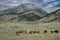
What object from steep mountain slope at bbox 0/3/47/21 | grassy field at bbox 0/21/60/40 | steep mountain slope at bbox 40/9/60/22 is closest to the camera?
grassy field at bbox 0/21/60/40

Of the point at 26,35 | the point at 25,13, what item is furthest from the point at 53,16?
the point at 26,35

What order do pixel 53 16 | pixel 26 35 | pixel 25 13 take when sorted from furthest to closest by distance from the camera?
pixel 25 13
pixel 53 16
pixel 26 35

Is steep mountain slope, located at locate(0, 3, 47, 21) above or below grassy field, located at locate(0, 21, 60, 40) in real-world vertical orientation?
above

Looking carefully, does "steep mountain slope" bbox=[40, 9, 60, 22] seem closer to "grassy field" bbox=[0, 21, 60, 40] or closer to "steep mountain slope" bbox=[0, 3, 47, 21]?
"steep mountain slope" bbox=[0, 3, 47, 21]

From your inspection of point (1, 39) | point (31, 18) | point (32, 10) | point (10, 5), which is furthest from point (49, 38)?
point (10, 5)

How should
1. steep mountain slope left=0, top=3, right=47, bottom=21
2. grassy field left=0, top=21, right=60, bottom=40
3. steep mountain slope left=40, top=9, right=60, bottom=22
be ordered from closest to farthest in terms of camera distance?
grassy field left=0, top=21, right=60, bottom=40, steep mountain slope left=40, top=9, right=60, bottom=22, steep mountain slope left=0, top=3, right=47, bottom=21

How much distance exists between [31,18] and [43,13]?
13.2 feet

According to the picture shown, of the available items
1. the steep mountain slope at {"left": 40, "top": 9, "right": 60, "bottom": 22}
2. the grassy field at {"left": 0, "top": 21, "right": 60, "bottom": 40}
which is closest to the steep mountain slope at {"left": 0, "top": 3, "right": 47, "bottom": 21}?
the steep mountain slope at {"left": 40, "top": 9, "right": 60, "bottom": 22}

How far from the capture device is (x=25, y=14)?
47844 mm

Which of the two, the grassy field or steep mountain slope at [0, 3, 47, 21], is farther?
steep mountain slope at [0, 3, 47, 21]

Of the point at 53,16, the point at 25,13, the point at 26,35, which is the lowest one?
the point at 53,16

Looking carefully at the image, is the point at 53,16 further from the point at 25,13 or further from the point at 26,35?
the point at 26,35

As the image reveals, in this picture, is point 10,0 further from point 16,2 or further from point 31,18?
point 31,18

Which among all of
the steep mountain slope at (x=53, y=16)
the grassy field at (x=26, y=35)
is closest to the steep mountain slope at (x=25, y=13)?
the steep mountain slope at (x=53, y=16)
